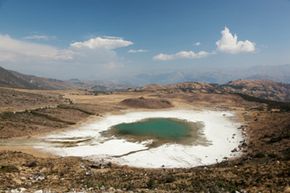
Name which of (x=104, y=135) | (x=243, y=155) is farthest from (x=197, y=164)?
(x=104, y=135)

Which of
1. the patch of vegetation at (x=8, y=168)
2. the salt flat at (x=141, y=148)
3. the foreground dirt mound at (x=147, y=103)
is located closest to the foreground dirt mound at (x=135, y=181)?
the patch of vegetation at (x=8, y=168)

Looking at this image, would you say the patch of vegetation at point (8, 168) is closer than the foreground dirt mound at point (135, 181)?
No

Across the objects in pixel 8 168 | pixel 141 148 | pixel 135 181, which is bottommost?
pixel 141 148

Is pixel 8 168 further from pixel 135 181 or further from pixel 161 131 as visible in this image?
pixel 161 131

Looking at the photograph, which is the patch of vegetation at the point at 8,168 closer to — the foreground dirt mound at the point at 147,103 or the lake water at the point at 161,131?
the lake water at the point at 161,131

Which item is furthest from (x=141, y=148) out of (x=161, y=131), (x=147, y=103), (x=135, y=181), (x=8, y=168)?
(x=147, y=103)

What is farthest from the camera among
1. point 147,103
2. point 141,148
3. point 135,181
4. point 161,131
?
point 147,103

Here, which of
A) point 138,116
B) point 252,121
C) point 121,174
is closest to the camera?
point 121,174

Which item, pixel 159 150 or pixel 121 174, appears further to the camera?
pixel 159 150

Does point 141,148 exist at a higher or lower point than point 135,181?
lower

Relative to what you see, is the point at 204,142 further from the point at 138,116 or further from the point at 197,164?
the point at 138,116

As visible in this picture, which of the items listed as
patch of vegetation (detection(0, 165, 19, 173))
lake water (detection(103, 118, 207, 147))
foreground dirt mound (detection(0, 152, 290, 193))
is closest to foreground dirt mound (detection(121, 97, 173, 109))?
lake water (detection(103, 118, 207, 147))
